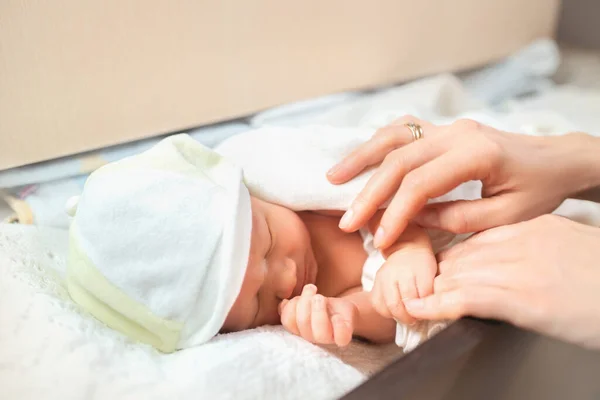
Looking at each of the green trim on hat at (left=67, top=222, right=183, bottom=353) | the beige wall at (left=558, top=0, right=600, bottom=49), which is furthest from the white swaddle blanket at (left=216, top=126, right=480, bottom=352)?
the beige wall at (left=558, top=0, right=600, bottom=49)

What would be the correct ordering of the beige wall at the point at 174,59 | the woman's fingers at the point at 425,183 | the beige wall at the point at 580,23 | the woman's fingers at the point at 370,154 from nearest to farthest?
the woman's fingers at the point at 425,183
the woman's fingers at the point at 370,154
the beige wall at the point at 174,59
the beige wall at the point at 580,23

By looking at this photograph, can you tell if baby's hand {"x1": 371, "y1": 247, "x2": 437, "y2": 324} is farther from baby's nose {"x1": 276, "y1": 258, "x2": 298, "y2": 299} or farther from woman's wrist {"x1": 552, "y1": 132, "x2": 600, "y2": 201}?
woman's wrist {"x1": 552, "y1": 132, "x2": 600, "y2": 201}

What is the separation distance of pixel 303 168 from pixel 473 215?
0.82ft

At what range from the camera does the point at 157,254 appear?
647mm

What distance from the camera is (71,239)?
0.67 meters

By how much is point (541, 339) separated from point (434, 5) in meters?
1.15

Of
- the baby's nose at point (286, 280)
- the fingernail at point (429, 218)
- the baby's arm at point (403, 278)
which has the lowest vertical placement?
the baby's nose at point (286, 280)

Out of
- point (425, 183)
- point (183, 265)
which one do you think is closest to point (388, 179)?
point (425, 183)

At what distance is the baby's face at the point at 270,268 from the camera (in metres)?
0.71

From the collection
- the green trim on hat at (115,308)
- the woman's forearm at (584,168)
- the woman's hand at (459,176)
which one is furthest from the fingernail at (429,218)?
the green trim on hat at (115,308)

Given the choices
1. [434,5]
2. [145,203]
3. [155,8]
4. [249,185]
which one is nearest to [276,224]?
[249,185]

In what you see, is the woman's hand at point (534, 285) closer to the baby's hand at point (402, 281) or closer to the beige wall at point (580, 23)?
the baby's hand at point (402, 281)

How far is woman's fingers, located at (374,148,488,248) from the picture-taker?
0.67 meters

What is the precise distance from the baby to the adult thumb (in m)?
0.04
